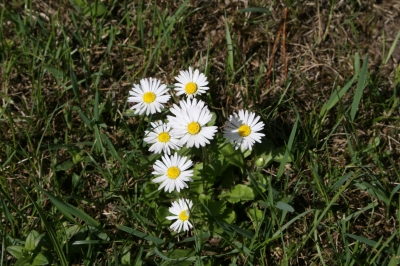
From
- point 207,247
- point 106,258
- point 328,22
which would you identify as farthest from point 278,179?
point 328,22

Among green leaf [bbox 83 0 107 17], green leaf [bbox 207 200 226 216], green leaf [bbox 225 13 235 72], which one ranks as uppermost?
green leaf [bbox 83 0 107 17]

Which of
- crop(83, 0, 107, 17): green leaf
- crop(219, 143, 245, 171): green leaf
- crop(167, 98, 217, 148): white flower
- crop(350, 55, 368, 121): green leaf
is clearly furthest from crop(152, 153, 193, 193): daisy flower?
crop(83, 0, 107, 17): green leaf

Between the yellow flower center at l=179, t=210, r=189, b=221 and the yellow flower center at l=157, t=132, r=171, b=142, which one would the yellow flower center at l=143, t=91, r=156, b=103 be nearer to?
the yellow flower center at l=157, t=132, r=171, b=142

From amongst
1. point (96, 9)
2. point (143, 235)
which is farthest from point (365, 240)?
point (96, 9)

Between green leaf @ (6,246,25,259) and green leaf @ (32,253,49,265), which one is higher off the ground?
green leaf @ (6,246,25,259)

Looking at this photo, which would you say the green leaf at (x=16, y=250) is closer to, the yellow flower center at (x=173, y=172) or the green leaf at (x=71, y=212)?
the green leaf at (x=71, y=212)

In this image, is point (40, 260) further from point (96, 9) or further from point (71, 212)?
point (96, 9)

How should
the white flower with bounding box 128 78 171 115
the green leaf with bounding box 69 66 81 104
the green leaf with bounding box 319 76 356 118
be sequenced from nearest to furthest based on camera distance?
the white flower with bounding box 128 78 171 115 < the green leaf with bounding box 319 76 356 118 < the green leaf with bounding box 69 66 81 104
